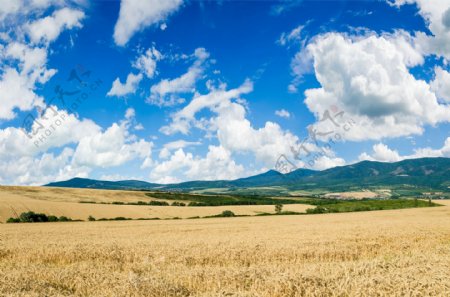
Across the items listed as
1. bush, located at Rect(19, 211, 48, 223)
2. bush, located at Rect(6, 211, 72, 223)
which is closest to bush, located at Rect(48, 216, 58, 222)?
bush, located at Rect(6, 211, 72, 223)

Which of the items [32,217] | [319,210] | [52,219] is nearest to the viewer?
[32,217]

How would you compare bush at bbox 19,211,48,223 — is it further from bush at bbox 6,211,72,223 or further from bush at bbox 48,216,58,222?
bush at bbox 48,216,58,222

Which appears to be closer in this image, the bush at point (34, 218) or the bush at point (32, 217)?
the bush at point (34, 218)

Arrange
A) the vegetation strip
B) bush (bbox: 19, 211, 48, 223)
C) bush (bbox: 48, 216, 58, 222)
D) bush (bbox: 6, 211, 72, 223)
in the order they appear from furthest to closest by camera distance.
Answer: bush (bbox: 48, 216, 58, 222), the vegetation strip, bush (bbox: 19, 211, 48, 223), bush (bbox: 6, 211, 72, 223)

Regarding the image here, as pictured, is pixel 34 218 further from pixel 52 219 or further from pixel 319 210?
pixel 319 210

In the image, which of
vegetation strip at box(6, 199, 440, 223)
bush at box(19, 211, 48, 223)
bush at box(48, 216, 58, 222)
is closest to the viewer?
bush at box(19, 211, 48, 223)

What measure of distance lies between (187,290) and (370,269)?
19.3 feet

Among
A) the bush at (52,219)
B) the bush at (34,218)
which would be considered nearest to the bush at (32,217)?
the bush at (34,218)

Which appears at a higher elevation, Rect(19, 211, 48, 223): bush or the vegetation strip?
Rect(19, 211, 48, 223): bush

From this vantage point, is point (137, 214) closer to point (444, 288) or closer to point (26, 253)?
point (26, 253)

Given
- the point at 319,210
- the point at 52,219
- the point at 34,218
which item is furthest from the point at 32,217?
the point at 319,210

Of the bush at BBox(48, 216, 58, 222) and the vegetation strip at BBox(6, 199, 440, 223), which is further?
the bush at BBox(48, 216, 58, 222)

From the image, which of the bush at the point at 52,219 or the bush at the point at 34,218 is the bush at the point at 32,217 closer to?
the bush at the point at 34,218

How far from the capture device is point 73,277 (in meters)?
12.1
